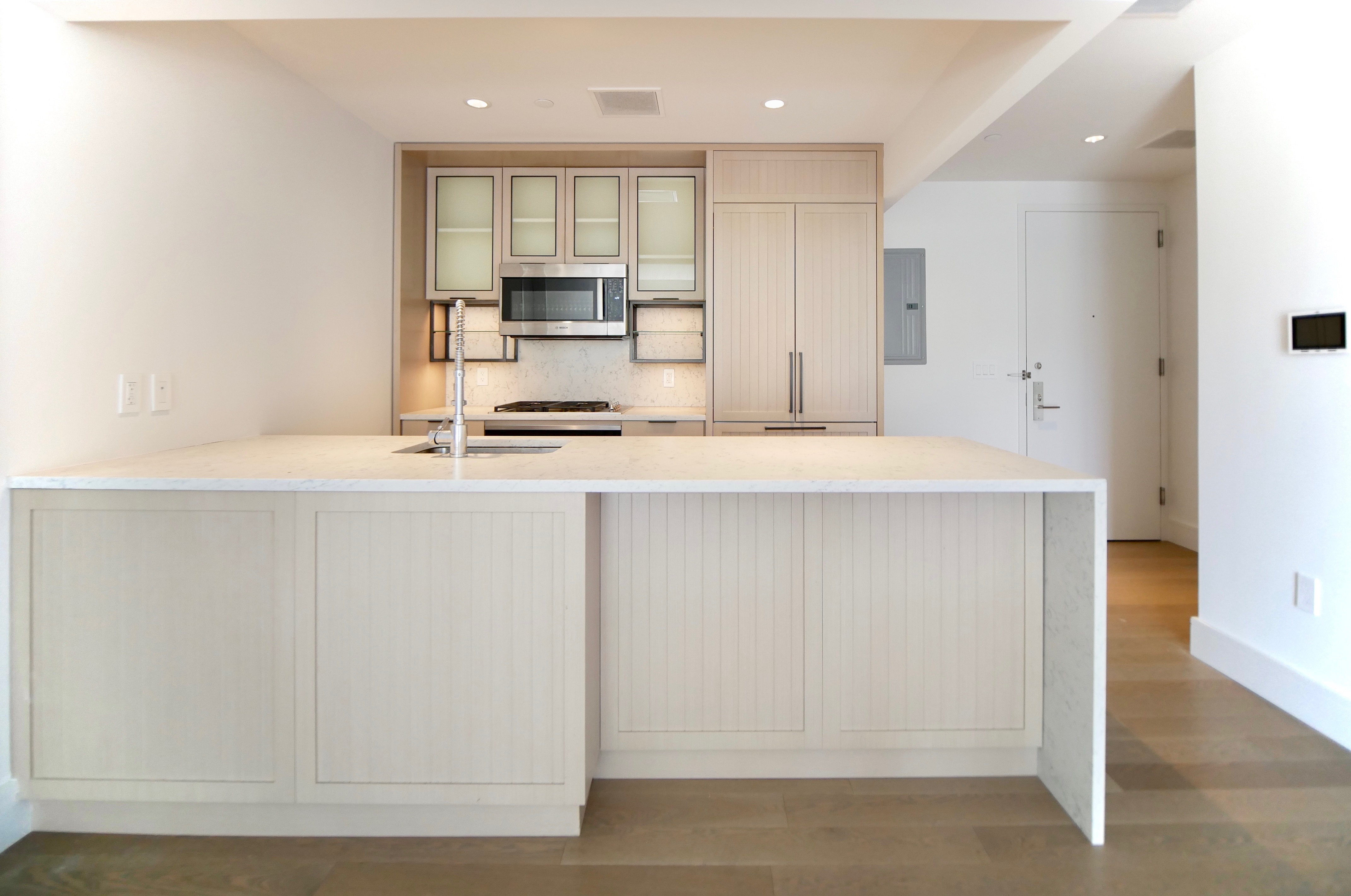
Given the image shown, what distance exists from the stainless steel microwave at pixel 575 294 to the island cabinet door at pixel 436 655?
2.48 meters

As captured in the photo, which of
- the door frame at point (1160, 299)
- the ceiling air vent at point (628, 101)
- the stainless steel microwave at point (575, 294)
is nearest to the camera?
the ceiling air vent at point (628, 101)

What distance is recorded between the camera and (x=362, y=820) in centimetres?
178

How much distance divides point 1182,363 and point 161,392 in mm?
5345

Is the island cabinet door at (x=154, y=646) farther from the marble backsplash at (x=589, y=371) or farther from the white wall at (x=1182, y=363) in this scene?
the white wall at (x=1182, y=363)

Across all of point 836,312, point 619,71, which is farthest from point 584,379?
point 619,71

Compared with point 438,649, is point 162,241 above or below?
above

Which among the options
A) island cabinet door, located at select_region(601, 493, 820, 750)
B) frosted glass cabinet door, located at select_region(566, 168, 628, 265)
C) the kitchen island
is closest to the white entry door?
frosted glass cabinet door, located at select_region(566, 168, 628, 265)

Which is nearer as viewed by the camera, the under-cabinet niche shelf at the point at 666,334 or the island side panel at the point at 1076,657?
the island side panel at the point at 1076,657

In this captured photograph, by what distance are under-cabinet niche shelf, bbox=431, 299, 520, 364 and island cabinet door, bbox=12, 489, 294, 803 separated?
2820 mm

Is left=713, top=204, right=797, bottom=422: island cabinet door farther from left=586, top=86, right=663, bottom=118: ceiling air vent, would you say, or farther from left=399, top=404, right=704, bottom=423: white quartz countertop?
left=586, top=86, right=663, bottom=118: ceiling air vent

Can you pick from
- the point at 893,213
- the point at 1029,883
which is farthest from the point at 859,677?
the point at 893,213

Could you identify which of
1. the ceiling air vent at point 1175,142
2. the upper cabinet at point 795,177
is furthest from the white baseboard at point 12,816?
the ceiling air vent at point 1175,142

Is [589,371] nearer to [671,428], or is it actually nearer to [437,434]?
[671,428]

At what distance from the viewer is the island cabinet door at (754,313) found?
3.93 meters
